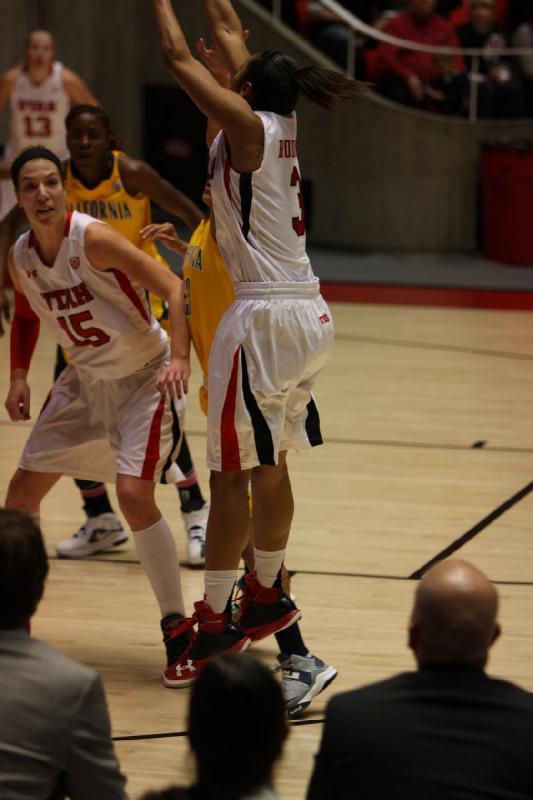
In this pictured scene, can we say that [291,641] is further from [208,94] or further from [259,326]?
[208,94]

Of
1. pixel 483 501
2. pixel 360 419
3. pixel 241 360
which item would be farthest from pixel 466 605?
pixel 360 419

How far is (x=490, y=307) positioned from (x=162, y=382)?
772 centimetres

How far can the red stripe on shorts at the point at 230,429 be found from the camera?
3934mm

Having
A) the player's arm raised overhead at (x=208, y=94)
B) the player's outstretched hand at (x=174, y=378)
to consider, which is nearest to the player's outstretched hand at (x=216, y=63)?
the player's arm raised overhead at (x=208, y=94)

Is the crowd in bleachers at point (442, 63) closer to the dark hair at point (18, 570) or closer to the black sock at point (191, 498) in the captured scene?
the black sock at point (191, 498)

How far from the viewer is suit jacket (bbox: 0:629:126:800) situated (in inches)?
90.6

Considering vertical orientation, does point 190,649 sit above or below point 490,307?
above

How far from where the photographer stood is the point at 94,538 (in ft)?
18.3

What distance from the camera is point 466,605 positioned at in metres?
2.26

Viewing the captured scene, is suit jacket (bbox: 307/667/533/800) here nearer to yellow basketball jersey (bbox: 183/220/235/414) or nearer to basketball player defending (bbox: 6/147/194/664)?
basketball player defending (bbox: 6/147/194/664)

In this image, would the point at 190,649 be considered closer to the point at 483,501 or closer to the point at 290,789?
the point at 290,789

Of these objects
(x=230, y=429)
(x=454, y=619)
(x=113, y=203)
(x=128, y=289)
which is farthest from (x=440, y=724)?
(x=113, y=203)

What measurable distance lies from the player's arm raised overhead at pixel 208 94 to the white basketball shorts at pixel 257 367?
0.43m

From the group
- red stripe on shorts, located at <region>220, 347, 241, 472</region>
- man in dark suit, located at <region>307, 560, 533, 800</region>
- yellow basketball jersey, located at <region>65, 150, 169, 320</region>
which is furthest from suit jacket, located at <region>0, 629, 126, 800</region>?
yellow basketball jersey, located at <region>65, 150, 169, 320</region>
